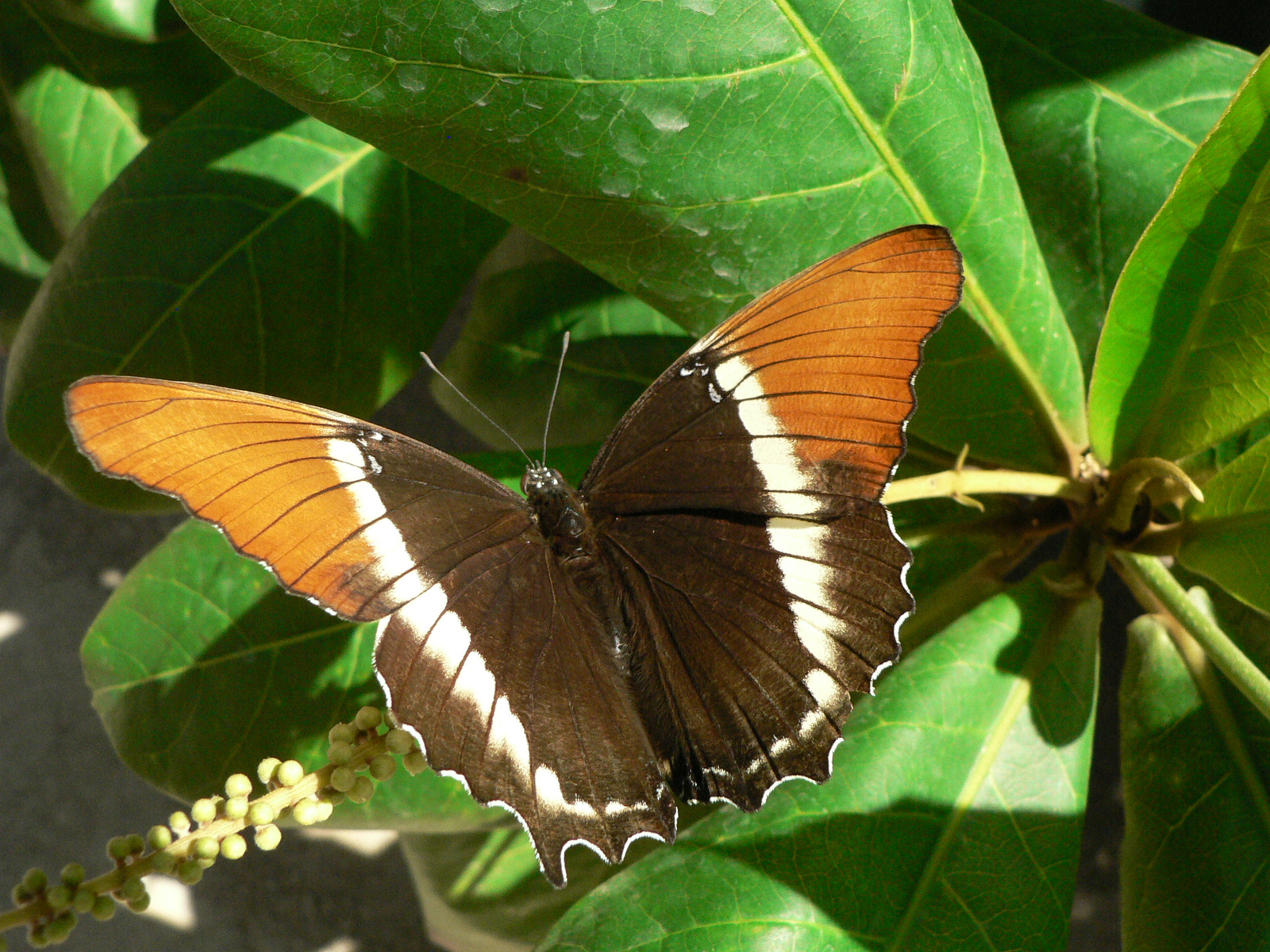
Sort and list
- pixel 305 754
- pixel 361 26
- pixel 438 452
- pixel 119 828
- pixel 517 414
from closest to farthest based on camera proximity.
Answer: pixel 361 26 → pixel 438 452 → pixel 305 754 → pixel 517 414 → pixel 119 828

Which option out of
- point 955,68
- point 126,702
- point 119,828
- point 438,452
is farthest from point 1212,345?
point 119,828

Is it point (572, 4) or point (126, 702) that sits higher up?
point (572, 4)

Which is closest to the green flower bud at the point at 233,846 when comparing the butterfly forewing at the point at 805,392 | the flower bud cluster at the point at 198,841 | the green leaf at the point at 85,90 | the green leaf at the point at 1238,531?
the flower bud cluster at the point at 198,841

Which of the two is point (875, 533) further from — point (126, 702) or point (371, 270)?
point (126, 702)

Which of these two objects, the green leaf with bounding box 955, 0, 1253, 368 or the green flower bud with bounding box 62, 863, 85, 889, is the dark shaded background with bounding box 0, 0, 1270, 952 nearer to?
the green leaf with bounding box 955, 0, 1253, 368

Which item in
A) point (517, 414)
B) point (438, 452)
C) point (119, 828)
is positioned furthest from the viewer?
point (119, 828)

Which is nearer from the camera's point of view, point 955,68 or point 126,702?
point 955,68

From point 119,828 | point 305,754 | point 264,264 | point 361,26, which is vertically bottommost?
point 119,828
